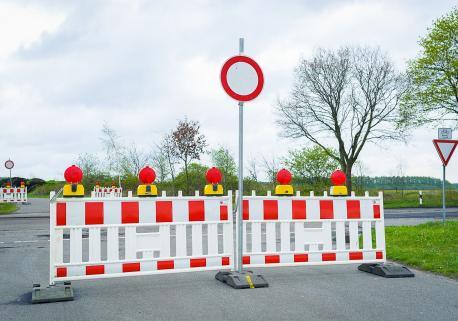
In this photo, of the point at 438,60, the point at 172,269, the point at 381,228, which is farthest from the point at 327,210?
the point at 438,60

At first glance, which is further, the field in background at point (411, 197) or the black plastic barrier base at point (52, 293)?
the field in background at point (411, 197)

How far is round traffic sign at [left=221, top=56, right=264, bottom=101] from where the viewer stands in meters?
7.05

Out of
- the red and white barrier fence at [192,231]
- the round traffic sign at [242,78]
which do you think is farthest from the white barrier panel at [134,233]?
the round traffic sign at [242,78]

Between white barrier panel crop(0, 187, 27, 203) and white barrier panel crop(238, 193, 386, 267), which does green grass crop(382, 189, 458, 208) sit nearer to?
white barrier panel crop(0, 187, 27, 203)

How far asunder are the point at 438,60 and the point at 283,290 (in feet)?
96.9

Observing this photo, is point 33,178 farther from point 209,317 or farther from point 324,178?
point 209,317

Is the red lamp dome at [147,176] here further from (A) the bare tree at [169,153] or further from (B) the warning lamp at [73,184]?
(A) the bare tree at [169,153]

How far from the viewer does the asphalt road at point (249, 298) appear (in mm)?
5145

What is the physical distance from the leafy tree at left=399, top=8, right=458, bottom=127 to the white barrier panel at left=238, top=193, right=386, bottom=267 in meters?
26.2

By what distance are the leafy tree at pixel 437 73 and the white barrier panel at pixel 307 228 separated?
26194 millimetres

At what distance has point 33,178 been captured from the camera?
7769 cm

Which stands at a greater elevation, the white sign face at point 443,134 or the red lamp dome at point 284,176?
the white sign face at point 443,134


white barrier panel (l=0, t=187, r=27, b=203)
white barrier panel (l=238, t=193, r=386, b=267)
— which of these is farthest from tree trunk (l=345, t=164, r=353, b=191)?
white barrier panel (l=238, t=193, r=386, b=267)

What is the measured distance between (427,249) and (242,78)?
6.11 metres
